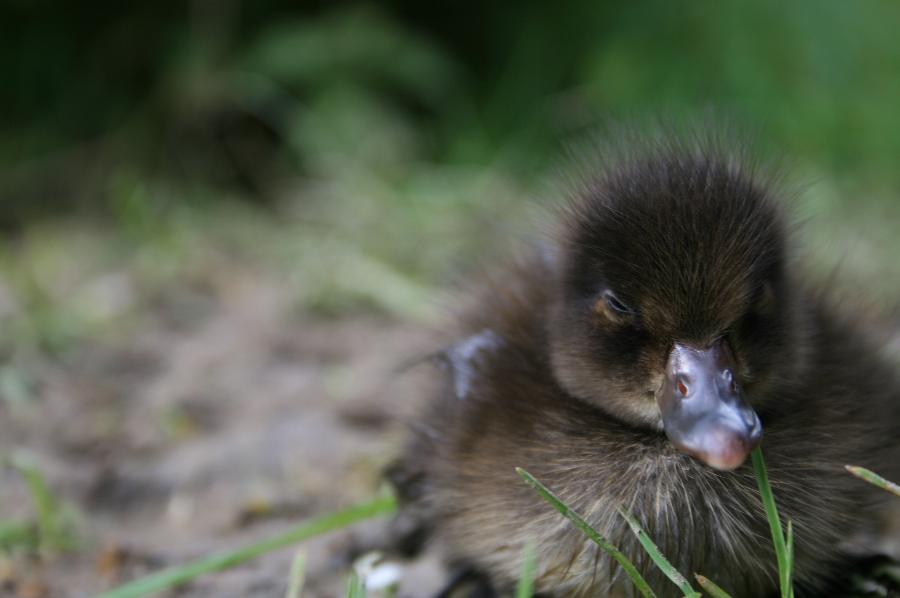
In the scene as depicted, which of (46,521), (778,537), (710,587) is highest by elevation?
(778,537)

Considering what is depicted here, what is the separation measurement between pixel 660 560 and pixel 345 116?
366 cm

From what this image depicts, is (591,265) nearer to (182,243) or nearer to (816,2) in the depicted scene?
(182,243)

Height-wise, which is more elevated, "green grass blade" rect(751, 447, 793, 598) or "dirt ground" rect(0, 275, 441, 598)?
"green grass blade" rect(751, 447, 793, 598)

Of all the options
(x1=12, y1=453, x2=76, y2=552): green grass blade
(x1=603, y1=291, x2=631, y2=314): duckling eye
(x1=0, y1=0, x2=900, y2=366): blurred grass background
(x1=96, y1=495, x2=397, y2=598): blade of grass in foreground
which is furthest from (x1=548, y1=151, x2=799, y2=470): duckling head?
(x1=0, y1=0, x2=900, y2=366): blurred grass background

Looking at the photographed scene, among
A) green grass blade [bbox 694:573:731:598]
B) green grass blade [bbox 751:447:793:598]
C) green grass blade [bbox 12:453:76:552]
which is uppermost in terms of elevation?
green grass blade [bbox 751:447:793:598]

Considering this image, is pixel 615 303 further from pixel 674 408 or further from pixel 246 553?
pixel 246 553

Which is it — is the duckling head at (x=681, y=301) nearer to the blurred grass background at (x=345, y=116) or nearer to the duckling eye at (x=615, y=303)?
the duckling eye at (x=615, y=303)

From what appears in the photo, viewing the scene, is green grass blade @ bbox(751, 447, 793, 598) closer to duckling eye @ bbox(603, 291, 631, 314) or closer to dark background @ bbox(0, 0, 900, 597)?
duckling eye @ bbox(603, 291, 631, 314)

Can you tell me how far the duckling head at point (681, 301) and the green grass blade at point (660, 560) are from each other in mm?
140

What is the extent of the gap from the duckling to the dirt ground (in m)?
0.38

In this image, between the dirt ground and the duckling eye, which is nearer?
the duckling eye

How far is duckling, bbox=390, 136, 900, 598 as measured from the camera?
1.34 meters

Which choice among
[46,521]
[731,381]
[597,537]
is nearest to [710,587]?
[597,537]

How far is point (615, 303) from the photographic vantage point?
142 centimetres
